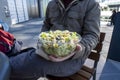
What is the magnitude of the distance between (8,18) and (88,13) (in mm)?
9980

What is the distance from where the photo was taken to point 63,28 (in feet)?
6.11

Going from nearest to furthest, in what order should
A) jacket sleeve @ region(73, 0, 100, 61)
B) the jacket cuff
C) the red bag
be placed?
the jacket cuff → jacket sleeve @ region(73, 0, 100, 61) → the red bag

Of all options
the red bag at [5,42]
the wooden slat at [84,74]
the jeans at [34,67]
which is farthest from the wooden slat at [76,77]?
the red bag at [5,42]

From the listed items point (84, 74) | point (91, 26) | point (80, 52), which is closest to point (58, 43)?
point (80, 52)

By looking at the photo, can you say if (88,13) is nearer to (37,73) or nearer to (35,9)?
(37,73)

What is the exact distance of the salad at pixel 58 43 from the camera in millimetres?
1293

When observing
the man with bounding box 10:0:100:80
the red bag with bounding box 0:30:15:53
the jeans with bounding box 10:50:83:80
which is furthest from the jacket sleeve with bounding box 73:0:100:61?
the red bag with bounding box 0:30:15:53

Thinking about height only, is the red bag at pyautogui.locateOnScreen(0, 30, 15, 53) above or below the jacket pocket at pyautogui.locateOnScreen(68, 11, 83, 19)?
below

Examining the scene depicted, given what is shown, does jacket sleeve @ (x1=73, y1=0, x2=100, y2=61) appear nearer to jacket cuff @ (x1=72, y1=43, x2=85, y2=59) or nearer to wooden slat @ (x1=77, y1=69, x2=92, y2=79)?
jacket cuff @ (x1=72, y1=43, x2=85, y2=59)

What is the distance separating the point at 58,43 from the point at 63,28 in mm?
585

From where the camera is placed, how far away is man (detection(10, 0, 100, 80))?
1484 mm

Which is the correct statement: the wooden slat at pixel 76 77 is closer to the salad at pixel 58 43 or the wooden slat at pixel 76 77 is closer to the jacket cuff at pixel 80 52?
the jacket cuff at pixel 80 52

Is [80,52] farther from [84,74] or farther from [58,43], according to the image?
[84,74]

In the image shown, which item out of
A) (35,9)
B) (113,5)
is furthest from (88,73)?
(113,5)
